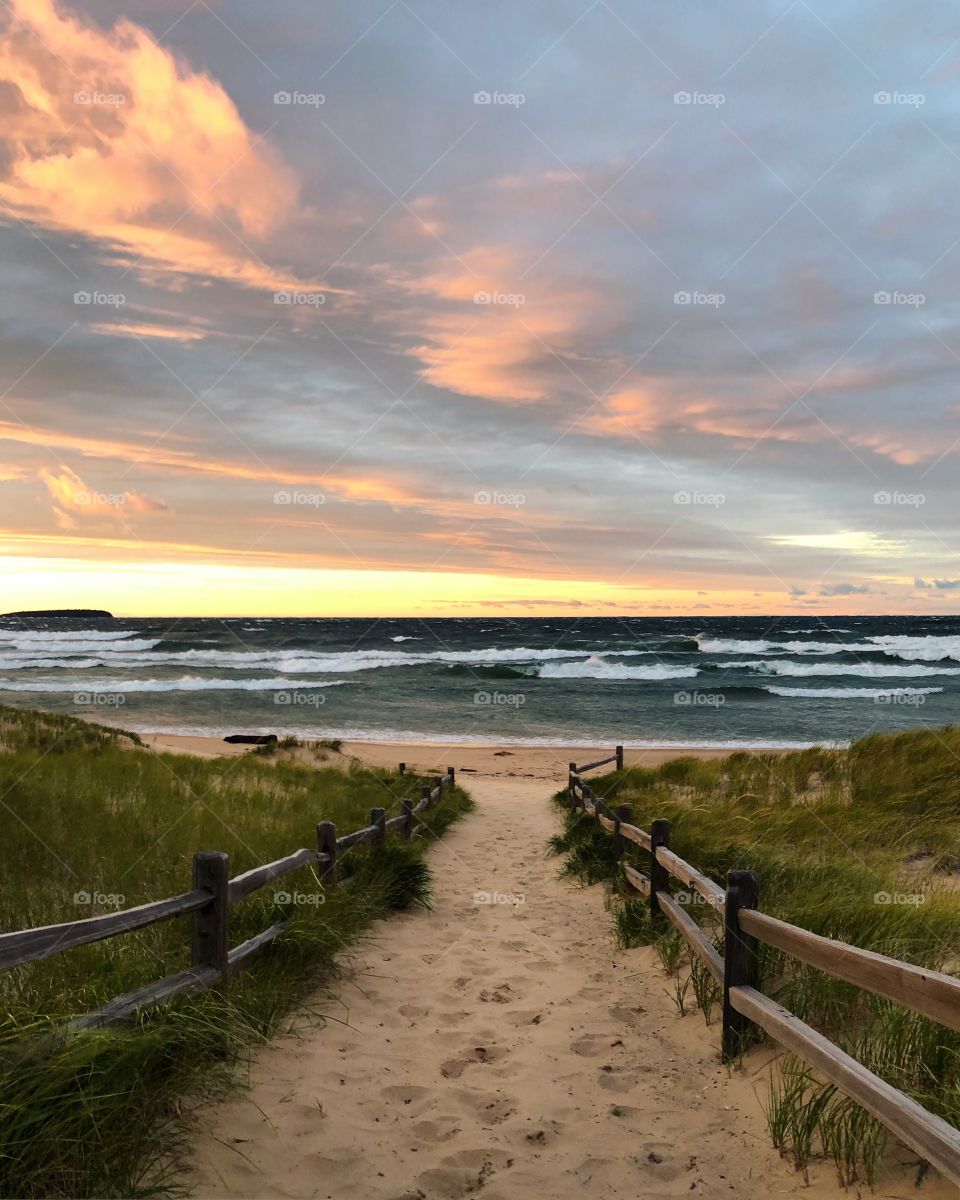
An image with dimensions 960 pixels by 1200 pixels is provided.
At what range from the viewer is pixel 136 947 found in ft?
17.7

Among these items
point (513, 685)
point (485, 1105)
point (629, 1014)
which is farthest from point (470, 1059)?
point (513, 685)

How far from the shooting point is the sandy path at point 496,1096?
3777mm

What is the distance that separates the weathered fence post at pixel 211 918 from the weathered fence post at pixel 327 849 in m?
2.55

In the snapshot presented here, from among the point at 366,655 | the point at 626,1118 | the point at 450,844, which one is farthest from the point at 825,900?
the point at 366,655

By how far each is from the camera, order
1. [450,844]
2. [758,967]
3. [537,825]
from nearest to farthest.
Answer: [758,967] < [450,844] < [537,825]

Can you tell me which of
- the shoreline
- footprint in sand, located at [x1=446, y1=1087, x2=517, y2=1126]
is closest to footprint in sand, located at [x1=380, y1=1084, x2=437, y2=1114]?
footprint in sand, located at [x1=446, y1=1087, x2=517, y2=1126]

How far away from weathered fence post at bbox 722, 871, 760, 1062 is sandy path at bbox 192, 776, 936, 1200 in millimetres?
196

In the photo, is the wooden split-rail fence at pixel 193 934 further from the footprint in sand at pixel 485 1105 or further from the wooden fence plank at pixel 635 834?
the wooden fence plank at pixel 635 834

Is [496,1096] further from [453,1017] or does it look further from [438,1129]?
[453,1017]

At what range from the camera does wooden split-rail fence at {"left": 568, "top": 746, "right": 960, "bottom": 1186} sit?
284cm

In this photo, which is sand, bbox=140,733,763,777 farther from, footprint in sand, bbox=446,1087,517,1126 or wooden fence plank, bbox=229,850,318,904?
footprint in sand, bbox=446,1087,517,1126

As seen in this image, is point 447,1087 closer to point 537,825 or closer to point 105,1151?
point 105,1151

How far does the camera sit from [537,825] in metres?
16.4

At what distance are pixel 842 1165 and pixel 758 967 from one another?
1593 millimetres
